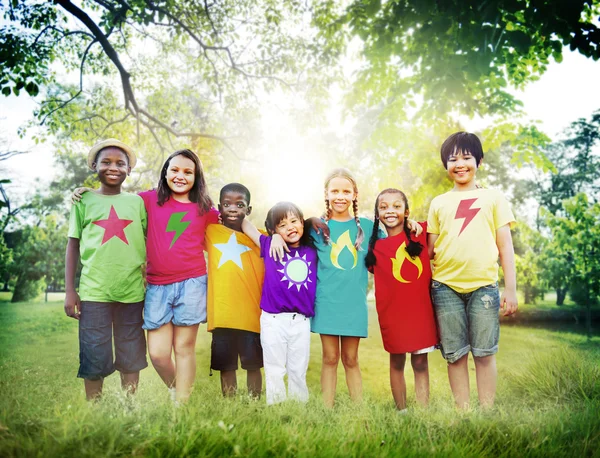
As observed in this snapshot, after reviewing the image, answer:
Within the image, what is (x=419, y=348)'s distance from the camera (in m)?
3.11

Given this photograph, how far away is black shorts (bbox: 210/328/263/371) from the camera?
→ 10.8 ft

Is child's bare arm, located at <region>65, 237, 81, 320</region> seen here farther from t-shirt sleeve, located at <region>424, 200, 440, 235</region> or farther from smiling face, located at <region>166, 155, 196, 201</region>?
t-shirt sleeve, located at <region>424, 200, 440, 235</region>

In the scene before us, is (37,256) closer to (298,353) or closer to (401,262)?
(298,353)

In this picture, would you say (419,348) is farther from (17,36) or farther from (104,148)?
(17,36)

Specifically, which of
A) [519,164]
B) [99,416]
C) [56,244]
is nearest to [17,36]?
[99,416]

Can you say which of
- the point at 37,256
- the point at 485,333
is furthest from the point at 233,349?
the point at 37,256

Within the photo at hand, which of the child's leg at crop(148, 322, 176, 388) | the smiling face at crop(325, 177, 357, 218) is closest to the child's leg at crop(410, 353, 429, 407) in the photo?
the smiling face at crop(325, 177, 357, 218)

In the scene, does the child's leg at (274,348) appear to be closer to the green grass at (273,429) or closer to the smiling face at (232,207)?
the green grass at (273,429)

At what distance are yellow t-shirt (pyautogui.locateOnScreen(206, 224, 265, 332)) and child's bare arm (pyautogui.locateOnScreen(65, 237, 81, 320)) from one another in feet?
3.34

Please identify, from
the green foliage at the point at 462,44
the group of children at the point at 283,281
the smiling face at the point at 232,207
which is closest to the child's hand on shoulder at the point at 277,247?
the group of children at the point at 283,281

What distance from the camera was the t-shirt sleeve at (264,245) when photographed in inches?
127

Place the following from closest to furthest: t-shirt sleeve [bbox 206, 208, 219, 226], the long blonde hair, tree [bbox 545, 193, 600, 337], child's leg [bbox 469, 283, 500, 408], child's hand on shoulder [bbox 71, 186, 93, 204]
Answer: child's leg [bbox 469, 283, 500, 408] < child's hand on shoulder [bbox 71, 186, 93, 204] < the long blonde hair < t-shirt sleeve [bbox 206, 208, 219, 226] < tree [bbox 545, 193, 600, 337]

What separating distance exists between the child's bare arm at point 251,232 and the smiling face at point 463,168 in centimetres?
166

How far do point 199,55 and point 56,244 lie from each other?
1306cm
